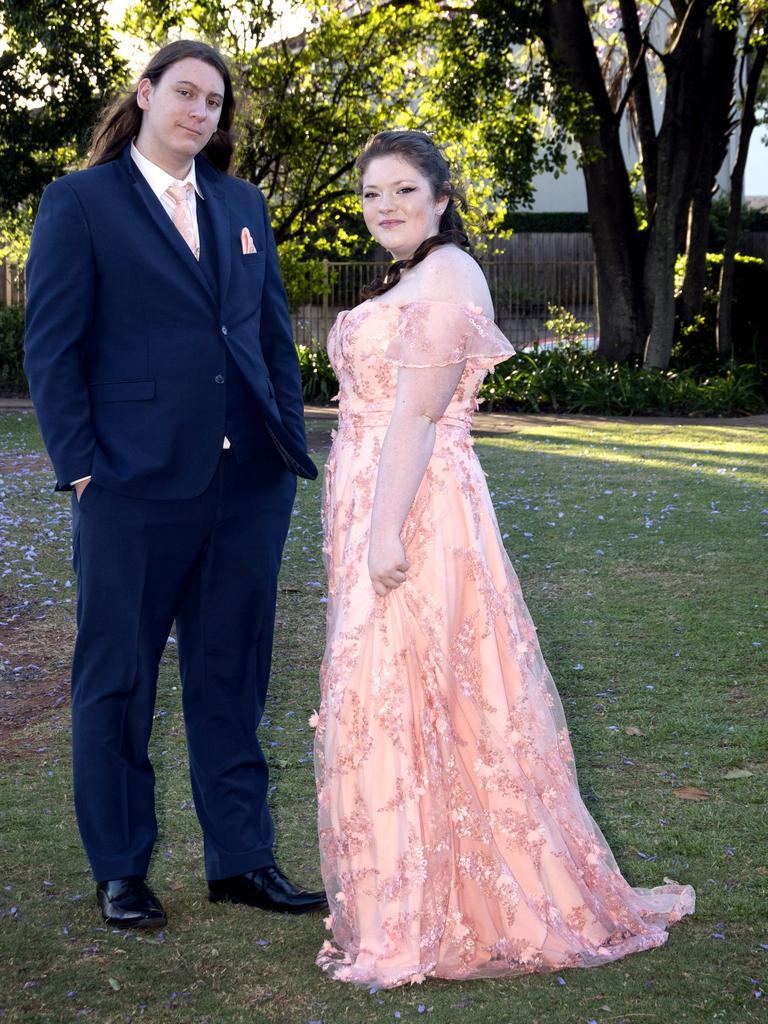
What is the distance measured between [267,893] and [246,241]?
5.58 feet

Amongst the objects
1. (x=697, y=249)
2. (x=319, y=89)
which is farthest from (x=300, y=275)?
(x=697, y=249)

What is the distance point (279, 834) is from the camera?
4109 millimetres

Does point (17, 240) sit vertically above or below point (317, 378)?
above

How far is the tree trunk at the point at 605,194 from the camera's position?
1689cm

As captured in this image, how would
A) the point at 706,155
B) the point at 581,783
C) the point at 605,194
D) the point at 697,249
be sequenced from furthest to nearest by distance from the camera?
the point at 697,249
the point at 706,155
the point at 605,194
the point at 581,783

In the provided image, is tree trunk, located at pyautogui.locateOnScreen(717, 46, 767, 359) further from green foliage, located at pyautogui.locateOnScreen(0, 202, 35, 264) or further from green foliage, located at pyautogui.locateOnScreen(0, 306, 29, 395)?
green foliage, located at pyautogui.locateOnScreen(0, 202, 35, 264)

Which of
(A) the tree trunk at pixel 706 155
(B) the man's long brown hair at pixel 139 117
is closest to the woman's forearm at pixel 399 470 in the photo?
(B) the man's long brown hair at pixel 139 117

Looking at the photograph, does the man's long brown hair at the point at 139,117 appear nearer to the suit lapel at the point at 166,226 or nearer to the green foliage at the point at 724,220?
the suit lapel at the point at 166,226

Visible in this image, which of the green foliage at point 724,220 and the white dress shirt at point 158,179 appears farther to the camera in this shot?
the green foliage at point 724,220

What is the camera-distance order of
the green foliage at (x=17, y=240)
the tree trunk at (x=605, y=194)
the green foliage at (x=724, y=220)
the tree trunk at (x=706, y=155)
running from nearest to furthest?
1. the tree trunk at (x=605, y=194)
2. the tree trunk at (x=706, y=155)
3. the green foliage at (x=17, y=240)
4. the green foliage at (x=724, y=220)

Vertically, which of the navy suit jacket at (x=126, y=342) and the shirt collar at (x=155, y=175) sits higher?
the shirt collar at (x=155, y=175)

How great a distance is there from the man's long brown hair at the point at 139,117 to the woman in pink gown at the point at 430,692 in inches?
19.2

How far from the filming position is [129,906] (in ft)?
11.1

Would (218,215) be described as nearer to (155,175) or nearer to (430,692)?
(155,175)
